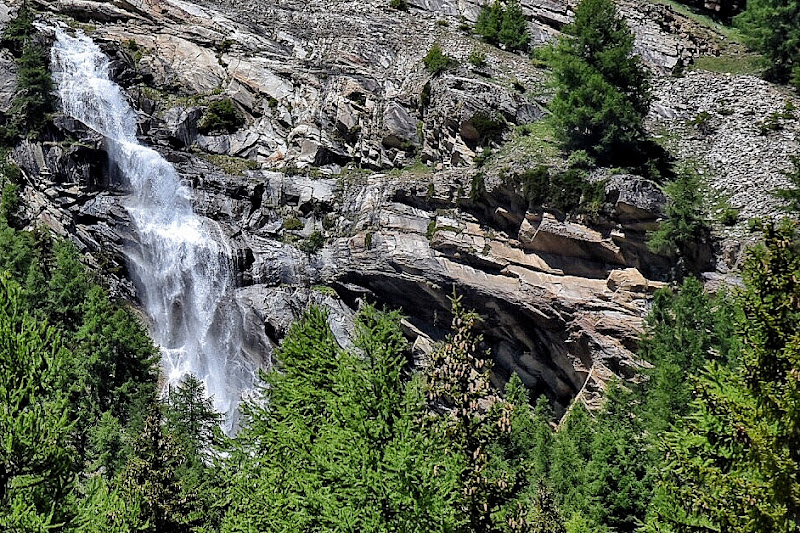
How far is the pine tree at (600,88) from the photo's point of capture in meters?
42.2

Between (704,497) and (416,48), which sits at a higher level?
(704,497)

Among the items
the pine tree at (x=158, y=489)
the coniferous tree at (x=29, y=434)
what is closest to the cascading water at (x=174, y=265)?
the pine tree at (x=158, y=489)

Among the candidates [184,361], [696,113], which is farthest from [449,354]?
[696,113]

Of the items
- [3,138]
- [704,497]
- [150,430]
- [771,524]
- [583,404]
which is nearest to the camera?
[771,524]

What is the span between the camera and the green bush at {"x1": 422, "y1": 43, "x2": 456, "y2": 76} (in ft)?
177

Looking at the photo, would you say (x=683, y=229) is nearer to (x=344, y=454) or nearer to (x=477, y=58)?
(x=477, y=58)

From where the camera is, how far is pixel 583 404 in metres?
38.3

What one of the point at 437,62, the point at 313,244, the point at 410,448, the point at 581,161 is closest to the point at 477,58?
the point at 437,62

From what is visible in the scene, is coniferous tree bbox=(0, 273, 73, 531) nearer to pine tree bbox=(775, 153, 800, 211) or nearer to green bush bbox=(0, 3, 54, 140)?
pine tree bbox=(775, 153, 800, 211)

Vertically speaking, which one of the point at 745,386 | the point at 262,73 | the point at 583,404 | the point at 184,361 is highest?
the point at 745,386

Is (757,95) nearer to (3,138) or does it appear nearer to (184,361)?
(184,361)

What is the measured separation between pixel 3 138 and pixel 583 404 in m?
43.5

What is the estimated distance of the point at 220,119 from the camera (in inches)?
2248

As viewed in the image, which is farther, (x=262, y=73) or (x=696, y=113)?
(x=262, y=73)
